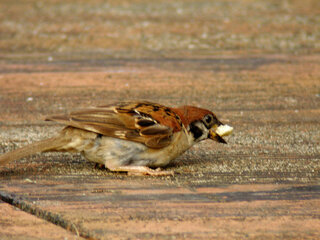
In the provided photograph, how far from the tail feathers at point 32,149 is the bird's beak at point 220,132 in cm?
88

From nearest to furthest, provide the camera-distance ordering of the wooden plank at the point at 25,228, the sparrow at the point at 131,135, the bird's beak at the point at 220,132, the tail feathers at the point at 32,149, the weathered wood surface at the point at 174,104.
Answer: the wooden plank at the point at 25,228 → the weathered wood surface at the point at 174,104 → the tail feathers at the point at 32,149 → the sparrow at the point at 131,135 → the bird's beak at the point at 220,132

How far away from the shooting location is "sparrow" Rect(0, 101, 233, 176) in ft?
10.7

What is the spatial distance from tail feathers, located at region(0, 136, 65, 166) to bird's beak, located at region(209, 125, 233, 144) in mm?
881

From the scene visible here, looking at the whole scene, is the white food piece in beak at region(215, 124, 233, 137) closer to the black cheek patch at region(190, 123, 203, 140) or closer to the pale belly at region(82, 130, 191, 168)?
the black cheek patch at region(190, 123, 203, 140)

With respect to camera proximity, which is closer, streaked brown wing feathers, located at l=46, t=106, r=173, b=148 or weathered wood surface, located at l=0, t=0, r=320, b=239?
weathered wood surface, located at l=0, t=0, r=320, b=239

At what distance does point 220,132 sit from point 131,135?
Answer: 0.55 metres

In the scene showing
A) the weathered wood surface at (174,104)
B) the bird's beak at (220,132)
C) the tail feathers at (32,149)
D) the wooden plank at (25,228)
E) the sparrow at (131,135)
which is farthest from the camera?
the bird's beak at (220,132)

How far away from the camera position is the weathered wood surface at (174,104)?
7.86 ft

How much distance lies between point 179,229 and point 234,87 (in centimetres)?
241

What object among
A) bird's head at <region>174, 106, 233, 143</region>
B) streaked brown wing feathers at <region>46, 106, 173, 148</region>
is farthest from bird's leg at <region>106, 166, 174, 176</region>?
bird's head at <region>174, 106, 233, 143</region>

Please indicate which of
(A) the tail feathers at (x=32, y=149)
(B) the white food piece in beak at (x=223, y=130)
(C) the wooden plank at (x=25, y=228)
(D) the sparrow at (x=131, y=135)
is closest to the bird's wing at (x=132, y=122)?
(D) the sparrow at (x=131, y=135)

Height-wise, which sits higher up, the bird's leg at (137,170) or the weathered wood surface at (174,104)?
the weathered wood surface at (174,104)

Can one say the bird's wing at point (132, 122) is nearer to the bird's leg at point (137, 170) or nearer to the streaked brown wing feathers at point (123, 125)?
the streaked brown wing feathers at point (123, 125)

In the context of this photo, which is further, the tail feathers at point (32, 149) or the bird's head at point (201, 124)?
the bird's head at point (201, 124)
